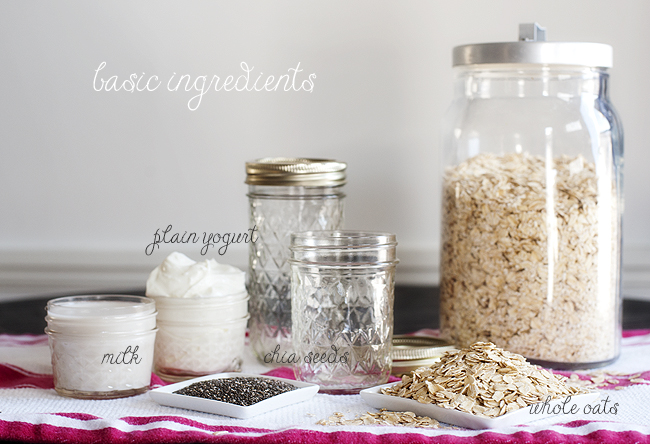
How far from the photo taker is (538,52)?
1009 millimetres

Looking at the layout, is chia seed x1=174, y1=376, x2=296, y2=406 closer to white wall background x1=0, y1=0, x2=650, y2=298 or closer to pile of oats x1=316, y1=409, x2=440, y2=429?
pile of oats x1=316, y1=409, x2=440, y2=429

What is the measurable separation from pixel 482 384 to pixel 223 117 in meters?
0.91

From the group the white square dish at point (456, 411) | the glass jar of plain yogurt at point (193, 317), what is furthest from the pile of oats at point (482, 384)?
the glass jar of plain yogurt at point (193, 317)

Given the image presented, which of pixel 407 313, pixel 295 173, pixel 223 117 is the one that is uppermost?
pixel 223 117

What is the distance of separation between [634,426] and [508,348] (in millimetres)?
317

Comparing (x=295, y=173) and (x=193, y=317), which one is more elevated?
(x=295, y=173)

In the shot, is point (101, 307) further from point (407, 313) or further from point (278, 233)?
point (407, 313)

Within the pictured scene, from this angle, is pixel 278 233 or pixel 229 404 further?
pixel 278 233

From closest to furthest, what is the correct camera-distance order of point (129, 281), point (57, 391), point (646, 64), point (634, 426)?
point (634, 426) < point (57, 391) < point (646, 64) < point (129, 281)

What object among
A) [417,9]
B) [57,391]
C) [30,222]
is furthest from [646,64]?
[30,222]

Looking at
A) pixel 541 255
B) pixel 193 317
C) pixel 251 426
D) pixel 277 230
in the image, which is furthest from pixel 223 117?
pixel 251 426

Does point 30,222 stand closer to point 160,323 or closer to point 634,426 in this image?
point 160,323

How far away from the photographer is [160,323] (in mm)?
968

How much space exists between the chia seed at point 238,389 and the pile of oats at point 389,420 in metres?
0.08
